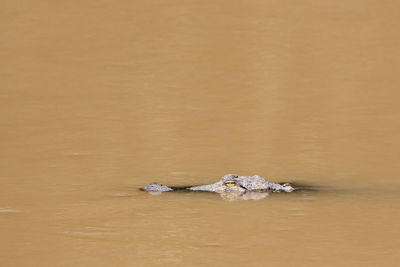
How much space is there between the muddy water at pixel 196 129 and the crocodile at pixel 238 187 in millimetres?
201

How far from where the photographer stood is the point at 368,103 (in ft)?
60.5

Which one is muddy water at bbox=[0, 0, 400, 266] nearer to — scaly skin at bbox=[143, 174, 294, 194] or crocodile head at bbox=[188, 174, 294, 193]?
scaly skin at bbox=[143, 174, 294, 194]

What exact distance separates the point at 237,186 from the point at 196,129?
5223 mm

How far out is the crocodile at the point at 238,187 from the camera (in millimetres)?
10602

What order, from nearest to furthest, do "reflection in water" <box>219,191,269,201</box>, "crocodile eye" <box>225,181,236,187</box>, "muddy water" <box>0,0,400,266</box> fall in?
"muddy water" <box>0,0,400,266</box>
"reflection in water" <box>219,191,269,201</box>
"crocodile eye" <box>225,181,236,187</box>

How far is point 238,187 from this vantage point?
10.7 meters

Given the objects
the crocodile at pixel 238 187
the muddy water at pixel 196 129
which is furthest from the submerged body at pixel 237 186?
the muddy water at pixel 196 129

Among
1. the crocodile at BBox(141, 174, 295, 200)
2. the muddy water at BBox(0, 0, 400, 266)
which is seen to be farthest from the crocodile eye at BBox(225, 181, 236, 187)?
the muddy water at BBox(0, 0, 400, 266)

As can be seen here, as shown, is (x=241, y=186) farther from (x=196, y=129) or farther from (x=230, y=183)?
(x=196, y=129)

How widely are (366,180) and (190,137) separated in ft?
13.3

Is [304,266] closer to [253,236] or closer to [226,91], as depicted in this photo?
[253,236]

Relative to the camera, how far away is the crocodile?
10.6 m

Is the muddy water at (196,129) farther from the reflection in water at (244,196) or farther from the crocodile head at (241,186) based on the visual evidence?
the crocodile head at (241,186)

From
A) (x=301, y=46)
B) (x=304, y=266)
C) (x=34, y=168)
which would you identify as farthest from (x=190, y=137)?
(x=301, y=46)
